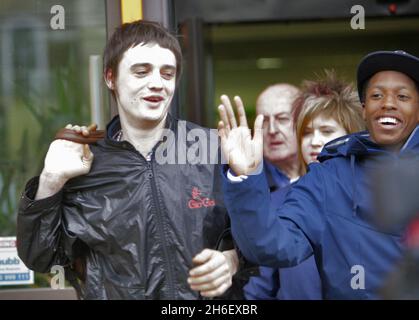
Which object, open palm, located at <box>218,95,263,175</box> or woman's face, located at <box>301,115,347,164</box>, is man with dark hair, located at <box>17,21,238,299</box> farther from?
woman's face, located at <box>301,115,347,164</box>

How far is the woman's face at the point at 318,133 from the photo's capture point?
2889mm

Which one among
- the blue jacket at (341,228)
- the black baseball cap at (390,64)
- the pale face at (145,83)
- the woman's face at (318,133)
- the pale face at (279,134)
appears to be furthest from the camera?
the pale face at (279,134)

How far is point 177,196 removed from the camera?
245cm

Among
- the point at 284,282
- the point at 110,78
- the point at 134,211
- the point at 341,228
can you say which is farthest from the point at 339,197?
the point at 110,78

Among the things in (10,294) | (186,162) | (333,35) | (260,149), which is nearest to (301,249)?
(260,149)

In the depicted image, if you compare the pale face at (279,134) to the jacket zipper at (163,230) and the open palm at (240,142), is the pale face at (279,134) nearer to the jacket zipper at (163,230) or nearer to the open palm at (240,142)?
the jacket zipper at (163,230)

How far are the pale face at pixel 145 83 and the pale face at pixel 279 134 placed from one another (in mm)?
794

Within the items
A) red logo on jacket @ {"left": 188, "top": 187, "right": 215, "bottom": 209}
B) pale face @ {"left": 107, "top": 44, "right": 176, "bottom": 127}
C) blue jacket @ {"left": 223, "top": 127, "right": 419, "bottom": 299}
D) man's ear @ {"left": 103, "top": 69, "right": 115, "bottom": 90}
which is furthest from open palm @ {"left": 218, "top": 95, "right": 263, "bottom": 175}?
man's ear @ {"left": 103, "top": 69, "right": 115, "bottom": 90}

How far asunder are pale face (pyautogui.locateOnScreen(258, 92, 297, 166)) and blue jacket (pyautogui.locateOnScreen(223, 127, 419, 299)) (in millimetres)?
831

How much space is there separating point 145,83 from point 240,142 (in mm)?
603

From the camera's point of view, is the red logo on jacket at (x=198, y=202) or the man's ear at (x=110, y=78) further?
the man's ear at (x=110, y=78)

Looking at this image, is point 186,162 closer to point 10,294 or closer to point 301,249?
point 301,249

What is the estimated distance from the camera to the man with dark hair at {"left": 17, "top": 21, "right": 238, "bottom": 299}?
2400 millimetres

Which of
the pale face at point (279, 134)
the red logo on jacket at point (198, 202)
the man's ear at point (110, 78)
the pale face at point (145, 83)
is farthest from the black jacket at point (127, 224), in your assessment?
the pale face at point (279, 134)
